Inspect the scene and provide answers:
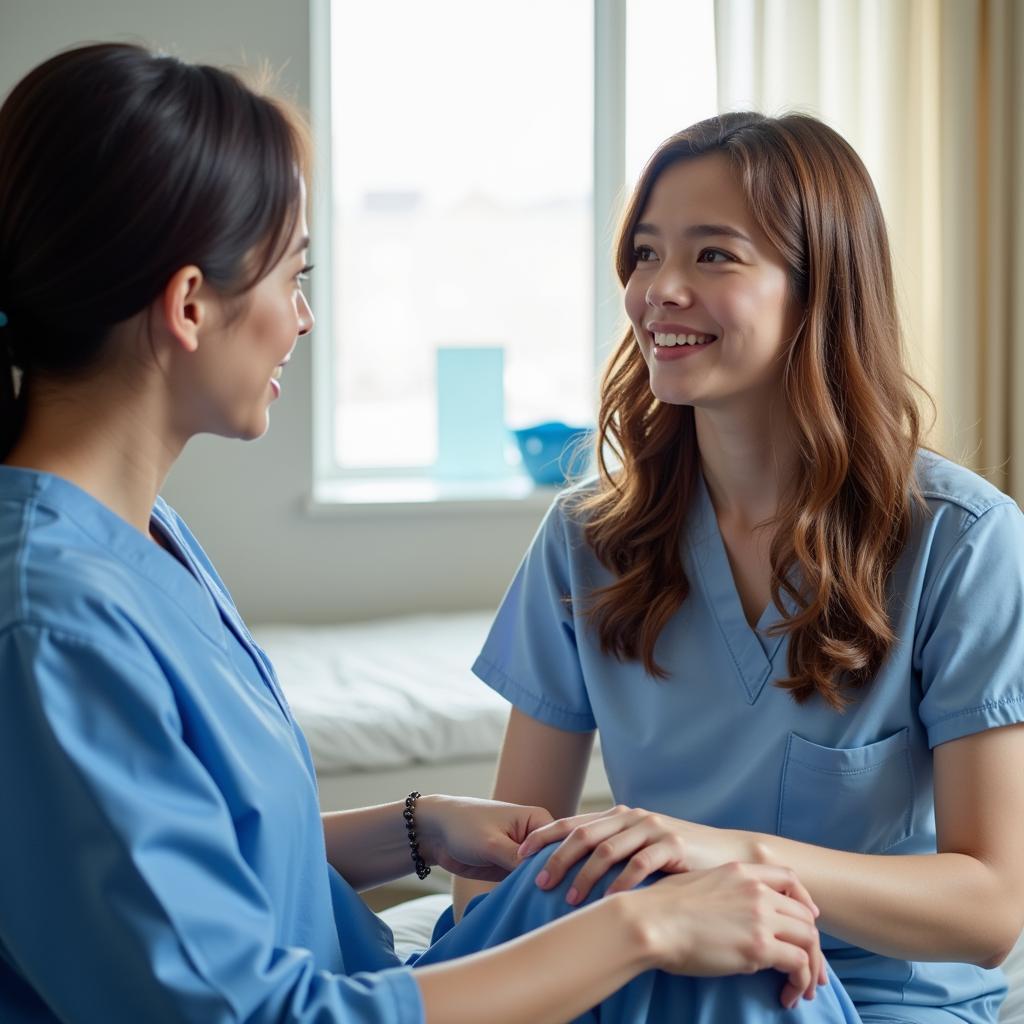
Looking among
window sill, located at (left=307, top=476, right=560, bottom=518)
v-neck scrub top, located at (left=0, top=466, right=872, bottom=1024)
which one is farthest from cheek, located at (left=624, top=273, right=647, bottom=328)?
window sill, located at (left=307, top=476, right=560, bottom=518)

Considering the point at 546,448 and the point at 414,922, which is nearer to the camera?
the point at 414,922

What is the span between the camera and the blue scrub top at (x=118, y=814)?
81 cm

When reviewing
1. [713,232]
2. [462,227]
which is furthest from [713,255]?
[462,227]

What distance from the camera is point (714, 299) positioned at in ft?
4.74

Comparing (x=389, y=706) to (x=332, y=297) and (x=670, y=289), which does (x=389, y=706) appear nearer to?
(x=670, y=289)

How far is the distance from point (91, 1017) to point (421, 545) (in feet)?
8.10

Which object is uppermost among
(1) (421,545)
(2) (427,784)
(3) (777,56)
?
(3) (777,56)

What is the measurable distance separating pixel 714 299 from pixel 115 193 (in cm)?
74

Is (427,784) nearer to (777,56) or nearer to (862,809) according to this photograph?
(862,809)

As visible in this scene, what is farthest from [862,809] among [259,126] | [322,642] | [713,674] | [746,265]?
[322,642]

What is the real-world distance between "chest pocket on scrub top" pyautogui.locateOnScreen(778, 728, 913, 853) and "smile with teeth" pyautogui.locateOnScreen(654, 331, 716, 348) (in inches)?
17.1

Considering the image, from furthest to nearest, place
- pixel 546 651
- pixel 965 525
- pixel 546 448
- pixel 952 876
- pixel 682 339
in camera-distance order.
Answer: pixel 546 448 → pixel 546 651 → pixel 682 339 → pixel 965 525 → pixel 952 876

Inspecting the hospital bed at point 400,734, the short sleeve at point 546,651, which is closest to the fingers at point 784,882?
the short sleeve at point 546,651

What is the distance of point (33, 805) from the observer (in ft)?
2.68
